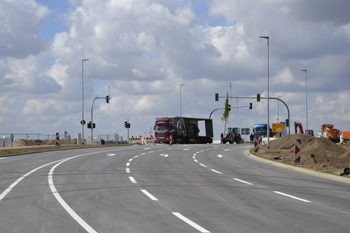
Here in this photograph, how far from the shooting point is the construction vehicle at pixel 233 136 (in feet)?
236

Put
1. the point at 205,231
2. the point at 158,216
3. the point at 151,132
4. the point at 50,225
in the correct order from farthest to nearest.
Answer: the point at 151,132, the point at 158,216, the point at 50,225, the point at 205,231

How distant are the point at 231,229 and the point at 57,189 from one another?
22.7ft

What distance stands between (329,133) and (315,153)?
3304 centimetres

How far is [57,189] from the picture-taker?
12.6m

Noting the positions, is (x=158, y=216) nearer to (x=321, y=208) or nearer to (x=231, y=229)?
(x=231, y=229)

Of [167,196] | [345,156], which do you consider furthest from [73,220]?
[345,156]

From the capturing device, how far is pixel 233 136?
72.1 metres

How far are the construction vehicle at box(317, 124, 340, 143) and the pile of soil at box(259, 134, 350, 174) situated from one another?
23.8 metres

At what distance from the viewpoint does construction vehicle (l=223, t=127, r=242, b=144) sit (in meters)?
72.1

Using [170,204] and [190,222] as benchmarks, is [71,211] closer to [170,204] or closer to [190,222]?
[170,204]

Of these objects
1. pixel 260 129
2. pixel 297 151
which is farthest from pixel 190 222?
pixel 260 129

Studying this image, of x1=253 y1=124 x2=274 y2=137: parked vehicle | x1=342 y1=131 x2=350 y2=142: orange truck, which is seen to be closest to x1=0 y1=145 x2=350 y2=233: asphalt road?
x1=342 y1=131 x2=350 y2=142: orange truck

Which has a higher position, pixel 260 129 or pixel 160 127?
pixel 160 127

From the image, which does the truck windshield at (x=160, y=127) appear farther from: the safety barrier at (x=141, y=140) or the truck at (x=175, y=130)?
the safety barrier at (x=141, y=140)
